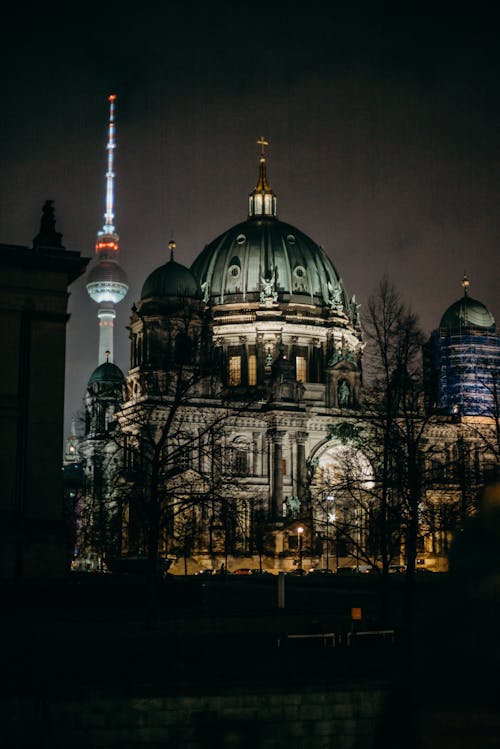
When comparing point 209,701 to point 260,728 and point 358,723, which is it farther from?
point 358,723

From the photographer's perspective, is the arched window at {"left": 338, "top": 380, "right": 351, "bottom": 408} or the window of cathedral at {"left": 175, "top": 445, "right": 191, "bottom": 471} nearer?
the window of cathedral at {"left": 175, "top": 445, "right": 191, "bottom": 471}

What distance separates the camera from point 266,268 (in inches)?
5162

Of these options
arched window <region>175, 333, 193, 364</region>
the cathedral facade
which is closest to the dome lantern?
the cathedral facade

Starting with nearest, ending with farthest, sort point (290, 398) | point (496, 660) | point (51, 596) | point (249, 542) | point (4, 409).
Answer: point (496, 660)
point (51, 596)
point (4, 409)
point (249, 542)
point (290, 398)

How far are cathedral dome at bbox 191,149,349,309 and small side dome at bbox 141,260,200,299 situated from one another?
975cm

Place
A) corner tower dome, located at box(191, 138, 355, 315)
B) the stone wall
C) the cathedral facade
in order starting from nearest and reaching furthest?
the stone wall → the cathedral facade → corner tower dome, located at box(191, 138, 355, 315)

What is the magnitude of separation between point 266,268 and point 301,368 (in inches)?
523

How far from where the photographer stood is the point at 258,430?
11250 cm

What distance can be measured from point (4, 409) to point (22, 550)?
17.8 feet

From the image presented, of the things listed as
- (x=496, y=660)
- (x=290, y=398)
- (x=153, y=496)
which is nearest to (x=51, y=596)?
(x=153, y=496)

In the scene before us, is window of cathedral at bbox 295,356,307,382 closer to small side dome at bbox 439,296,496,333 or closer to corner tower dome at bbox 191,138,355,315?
corner tower dome at bbox 191,138,355,315

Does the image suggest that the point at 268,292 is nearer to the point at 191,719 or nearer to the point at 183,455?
the point at 183,455

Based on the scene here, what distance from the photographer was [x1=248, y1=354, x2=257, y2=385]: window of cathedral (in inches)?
4904

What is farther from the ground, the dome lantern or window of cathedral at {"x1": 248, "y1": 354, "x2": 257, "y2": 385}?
the dome lantern
